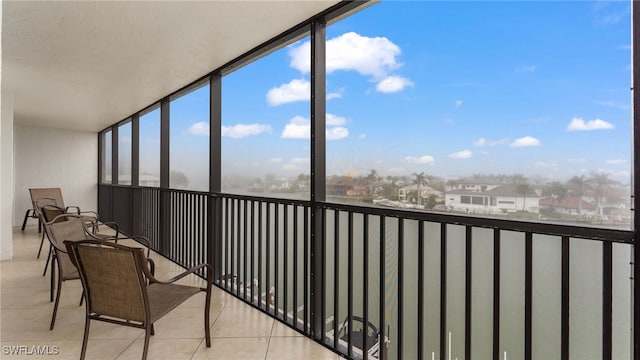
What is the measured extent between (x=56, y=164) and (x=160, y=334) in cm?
832

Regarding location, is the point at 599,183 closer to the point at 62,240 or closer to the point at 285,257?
the point at 285,257

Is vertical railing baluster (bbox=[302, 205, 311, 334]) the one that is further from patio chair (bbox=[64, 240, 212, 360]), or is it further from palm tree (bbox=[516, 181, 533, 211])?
palm tree (bbox=[516, 181, 533, 211])

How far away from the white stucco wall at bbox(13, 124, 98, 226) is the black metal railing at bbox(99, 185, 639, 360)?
7.69 m

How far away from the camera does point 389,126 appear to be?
2.63 meters

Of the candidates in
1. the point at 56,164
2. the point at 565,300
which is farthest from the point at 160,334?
the point at 56,164

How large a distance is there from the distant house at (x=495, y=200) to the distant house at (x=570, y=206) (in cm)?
4

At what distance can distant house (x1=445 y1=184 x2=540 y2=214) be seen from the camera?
1.65 m

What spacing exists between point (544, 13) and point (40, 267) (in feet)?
18.1

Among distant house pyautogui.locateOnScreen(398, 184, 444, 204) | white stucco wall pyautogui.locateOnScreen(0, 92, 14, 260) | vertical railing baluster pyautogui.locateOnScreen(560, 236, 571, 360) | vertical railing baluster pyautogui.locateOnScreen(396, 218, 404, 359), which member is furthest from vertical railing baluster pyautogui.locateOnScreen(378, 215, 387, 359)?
white stucco wall pyautogui.locateOnScreen(0, 92, 14, 260)

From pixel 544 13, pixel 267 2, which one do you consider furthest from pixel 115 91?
pixel 544 13

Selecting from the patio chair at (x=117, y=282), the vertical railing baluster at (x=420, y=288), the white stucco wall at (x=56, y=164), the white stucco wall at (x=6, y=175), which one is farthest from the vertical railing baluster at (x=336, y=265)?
the white stucco wall at (x=56, y=164)

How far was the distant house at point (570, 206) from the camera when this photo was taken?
1401mm

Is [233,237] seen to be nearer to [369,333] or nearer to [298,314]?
[298,314]

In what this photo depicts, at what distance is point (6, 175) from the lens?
473cm
